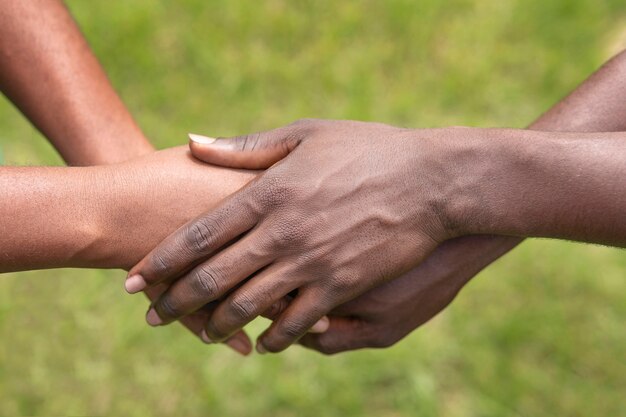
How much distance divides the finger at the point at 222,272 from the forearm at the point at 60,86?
507 mm

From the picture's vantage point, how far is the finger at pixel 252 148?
6.18 ft

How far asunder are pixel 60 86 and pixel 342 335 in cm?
102

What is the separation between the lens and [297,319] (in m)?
1.84

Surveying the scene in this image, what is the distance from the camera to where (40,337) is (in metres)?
2.94

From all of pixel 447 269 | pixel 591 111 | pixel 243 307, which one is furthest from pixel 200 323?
pixel 591 111

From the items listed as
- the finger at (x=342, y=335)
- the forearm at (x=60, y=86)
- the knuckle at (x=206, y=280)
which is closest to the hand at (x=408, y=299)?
the finger at (x=342, y=335)

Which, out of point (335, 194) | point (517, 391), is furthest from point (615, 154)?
point (517, 391)

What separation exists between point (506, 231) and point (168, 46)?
2351mm

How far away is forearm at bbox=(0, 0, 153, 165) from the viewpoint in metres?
2.06

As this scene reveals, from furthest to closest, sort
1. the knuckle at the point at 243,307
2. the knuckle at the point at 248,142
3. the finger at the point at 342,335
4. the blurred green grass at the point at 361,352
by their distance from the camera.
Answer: the blurred green grass at the point at 361,352 < the finger at the point at 342,335 < the knuckle at the point at 248,142 < the knuckle at the point at 243,307

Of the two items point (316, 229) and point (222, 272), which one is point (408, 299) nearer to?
point (316, 229)

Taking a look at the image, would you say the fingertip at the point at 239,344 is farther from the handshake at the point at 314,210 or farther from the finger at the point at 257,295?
the finger at the point at 257,295

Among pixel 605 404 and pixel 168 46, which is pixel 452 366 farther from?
pixel 168 46

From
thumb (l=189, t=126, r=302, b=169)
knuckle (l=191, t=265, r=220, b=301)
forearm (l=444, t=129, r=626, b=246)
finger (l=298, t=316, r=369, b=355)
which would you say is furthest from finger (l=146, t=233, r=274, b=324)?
forearm (l=444, t=129, r=626, b=246)
